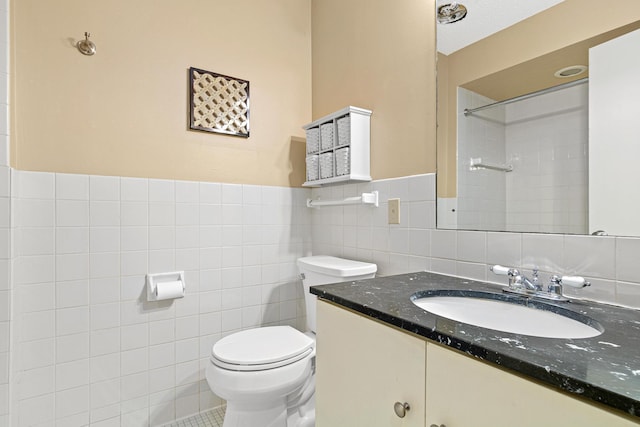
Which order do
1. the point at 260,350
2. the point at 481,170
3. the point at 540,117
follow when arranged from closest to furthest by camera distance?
the point at 540,117
the point at 481,170
the point at 260,350

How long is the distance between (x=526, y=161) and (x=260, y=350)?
123cm

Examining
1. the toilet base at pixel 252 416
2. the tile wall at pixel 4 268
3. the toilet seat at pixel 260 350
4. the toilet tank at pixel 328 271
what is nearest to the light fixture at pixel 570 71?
the toilet tank at pixel 328 271

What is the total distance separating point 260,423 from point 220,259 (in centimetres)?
83

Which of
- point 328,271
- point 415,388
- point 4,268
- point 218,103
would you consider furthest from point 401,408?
point 218,103

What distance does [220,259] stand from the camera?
1.82 meters

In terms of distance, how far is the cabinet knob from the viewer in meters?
0.73

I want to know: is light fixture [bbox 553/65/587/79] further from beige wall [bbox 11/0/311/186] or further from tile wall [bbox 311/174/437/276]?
beige wall [bbox 11/0/311/186]

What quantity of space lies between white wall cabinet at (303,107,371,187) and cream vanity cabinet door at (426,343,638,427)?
43.9 inches

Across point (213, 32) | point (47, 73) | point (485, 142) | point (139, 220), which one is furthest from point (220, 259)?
point (485, 142)

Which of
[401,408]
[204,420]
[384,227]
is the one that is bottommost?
[204,420]

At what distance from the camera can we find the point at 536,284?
963 mm

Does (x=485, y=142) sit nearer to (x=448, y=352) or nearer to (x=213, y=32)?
(x=448, y=352)

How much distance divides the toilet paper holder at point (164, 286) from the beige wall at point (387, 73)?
1.14 m

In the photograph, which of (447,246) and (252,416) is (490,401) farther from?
(252,416)
